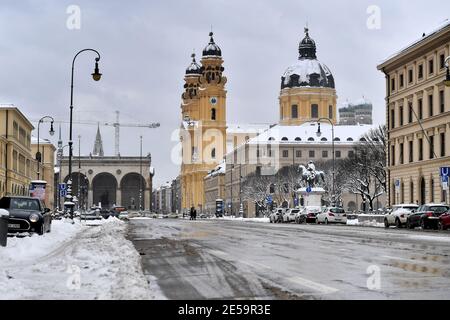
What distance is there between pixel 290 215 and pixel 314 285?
65.2 metres

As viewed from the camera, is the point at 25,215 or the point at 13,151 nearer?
the point at 25,215

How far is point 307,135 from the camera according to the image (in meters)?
161

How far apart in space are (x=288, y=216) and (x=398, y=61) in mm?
19255

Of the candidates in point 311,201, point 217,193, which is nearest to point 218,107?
point 217,193

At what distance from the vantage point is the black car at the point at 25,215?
93.9ft

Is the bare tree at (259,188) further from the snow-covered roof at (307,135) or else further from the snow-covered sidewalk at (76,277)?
A: the snow-covered sidewalk at (76,277)

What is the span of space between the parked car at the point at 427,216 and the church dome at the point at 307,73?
12920 cm

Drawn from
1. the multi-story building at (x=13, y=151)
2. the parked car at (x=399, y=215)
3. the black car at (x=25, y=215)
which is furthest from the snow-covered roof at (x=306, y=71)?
the black car at (x=25, y=215)

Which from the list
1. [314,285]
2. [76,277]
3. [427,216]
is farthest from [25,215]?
[427,216]

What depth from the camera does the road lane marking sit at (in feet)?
39.1

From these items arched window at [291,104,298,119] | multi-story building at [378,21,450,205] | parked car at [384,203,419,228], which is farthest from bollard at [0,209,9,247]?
arched window at [291,104,298,119]

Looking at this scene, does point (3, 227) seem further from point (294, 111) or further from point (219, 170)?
point (219, 170)

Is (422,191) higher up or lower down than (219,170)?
lower down
